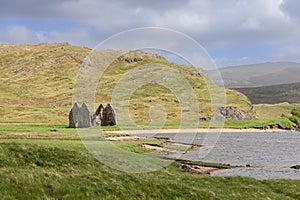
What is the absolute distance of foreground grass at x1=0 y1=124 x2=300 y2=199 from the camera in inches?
965

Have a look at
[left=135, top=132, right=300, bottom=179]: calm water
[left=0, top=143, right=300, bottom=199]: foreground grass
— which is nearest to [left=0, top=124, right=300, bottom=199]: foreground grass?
[left=0, top=143, right=300, bottom=199]: foreground grass

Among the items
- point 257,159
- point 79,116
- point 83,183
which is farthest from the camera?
point 79,116

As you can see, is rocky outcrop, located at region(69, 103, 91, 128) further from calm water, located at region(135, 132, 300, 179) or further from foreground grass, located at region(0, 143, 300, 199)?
foreground grass, located at region(0, 143, 300, 199)

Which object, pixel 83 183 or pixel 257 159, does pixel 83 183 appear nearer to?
pixel 83 183

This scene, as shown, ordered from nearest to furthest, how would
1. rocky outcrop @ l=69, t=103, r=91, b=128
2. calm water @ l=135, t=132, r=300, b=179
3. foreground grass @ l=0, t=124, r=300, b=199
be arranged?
foreground grass @ l=0, t=124, r=300, b=199 < calm water @ l=135, t=132, r=300, b=179 < rocky outcrop @ l=69, t=103, r=91, b=128

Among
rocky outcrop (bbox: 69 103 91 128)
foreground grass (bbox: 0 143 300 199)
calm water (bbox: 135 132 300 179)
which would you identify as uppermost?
rocky outcrop (bbox: 69 103 91 128)

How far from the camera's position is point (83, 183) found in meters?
26.7

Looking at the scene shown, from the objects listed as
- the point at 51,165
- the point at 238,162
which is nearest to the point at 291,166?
the point at 238,162

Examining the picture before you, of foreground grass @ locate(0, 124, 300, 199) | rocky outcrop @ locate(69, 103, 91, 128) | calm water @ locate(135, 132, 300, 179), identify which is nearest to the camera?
foreground grass @ locate(0, 124, 300, 199)

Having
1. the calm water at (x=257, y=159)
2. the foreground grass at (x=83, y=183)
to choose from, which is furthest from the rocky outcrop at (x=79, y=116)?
the foreground grass at (x=83, y=183)

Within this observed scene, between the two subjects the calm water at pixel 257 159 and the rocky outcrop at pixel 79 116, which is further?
the rocky outcrop at pixel 79 116

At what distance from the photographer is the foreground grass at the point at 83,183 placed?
80.4 feet

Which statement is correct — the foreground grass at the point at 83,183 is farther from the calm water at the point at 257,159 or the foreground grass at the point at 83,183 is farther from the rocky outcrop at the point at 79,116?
the rocky outcrop at the point at 79,116

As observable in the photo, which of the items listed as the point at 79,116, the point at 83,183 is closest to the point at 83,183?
the point at 83,183
